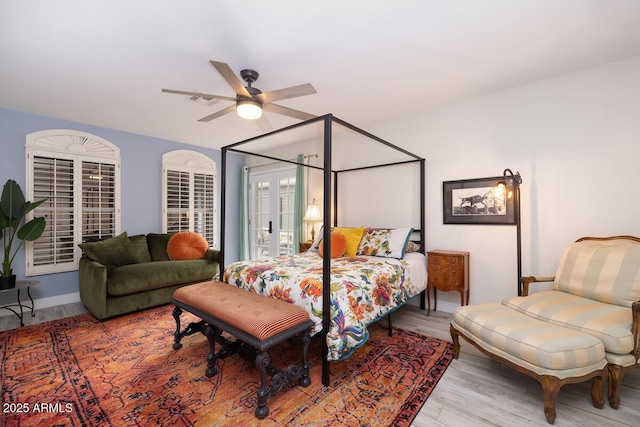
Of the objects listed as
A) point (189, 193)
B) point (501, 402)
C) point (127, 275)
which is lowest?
point (501, 402)

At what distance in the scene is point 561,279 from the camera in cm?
247

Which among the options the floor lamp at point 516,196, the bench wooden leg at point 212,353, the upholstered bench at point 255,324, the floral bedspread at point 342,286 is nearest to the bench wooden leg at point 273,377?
the upholstered bench at point 255,324

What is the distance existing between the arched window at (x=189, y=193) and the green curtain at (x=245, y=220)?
0.54 meters

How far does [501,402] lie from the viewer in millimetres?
1799

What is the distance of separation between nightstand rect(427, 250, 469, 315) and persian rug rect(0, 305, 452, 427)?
667 mm

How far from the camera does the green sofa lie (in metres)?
3.22

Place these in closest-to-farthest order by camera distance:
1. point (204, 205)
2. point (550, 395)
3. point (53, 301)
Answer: point (550, 395) → point (53, 301) → point (204, 205)

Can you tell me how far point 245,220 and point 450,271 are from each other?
406cm

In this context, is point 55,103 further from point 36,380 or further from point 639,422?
point 639,422

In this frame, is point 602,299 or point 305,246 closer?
point 602,299

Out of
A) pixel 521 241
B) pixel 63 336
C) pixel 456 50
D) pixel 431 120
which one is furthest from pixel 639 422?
pixel 63 336

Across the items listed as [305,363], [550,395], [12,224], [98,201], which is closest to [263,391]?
[305,363]

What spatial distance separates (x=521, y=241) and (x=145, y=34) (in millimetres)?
3901

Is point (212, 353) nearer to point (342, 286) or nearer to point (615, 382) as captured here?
point (342, 286)
